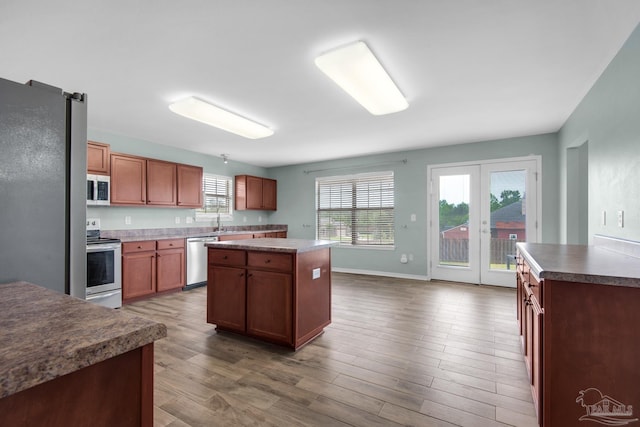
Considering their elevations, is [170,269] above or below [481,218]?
Answer: below

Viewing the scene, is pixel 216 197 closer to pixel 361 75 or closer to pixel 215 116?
pixel 215 116

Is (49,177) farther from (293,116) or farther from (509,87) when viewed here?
(509,87)

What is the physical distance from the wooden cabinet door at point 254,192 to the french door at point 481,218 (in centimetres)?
362

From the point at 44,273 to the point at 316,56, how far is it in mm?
2135

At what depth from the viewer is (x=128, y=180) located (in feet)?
13.9

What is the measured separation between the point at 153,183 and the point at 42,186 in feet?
12.2

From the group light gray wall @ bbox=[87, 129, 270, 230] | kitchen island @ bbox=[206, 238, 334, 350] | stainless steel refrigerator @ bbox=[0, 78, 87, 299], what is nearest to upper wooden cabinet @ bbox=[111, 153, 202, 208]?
light gray wall @ bbox=[87, 129, 270, 230]

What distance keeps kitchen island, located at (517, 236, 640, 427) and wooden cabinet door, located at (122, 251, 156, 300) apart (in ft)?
14.7

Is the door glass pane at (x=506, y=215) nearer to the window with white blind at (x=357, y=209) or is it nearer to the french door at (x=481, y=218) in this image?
the french door at (x=481, y=218)

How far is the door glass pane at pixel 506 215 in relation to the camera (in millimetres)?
4629

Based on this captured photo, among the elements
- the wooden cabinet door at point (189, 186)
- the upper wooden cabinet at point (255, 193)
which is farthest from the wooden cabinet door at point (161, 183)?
the upper wooden cabinet at point (255, 193)

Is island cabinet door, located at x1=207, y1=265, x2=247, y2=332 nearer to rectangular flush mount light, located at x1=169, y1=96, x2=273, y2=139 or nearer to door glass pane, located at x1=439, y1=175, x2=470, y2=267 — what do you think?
rectangular flush mount light, located at x1=169, y1=96, x2=273, y2=139

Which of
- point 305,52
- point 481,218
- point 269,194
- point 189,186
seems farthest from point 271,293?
point 269,194

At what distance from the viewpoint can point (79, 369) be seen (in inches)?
22.8
